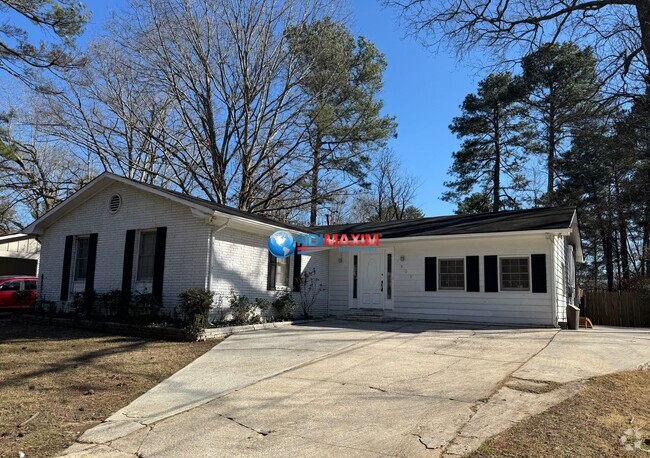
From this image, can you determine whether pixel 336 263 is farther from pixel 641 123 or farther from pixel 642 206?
pixel 642 206

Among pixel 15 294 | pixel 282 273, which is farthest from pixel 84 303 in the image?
pixel 15 294

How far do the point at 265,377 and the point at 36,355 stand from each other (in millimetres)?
4802

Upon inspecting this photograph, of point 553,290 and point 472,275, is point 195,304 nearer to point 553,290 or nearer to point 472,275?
point 472,275

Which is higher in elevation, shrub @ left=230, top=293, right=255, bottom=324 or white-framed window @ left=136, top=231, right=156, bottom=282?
white-framed window @ left=136, top=231, right=156, bottom=282

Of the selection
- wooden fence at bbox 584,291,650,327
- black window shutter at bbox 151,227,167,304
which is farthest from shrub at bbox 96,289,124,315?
wooden fence at bbox 584,291,650,327

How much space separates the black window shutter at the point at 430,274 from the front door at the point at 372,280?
1.50 metres

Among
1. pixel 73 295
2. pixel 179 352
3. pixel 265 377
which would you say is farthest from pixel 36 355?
pixel 73 295

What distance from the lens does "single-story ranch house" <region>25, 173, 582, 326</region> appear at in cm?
1211

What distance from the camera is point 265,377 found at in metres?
6.83

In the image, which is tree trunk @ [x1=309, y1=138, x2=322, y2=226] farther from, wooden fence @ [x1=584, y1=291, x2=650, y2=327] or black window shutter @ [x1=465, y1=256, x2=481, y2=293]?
wooden fence @ [x1=584, y1=291, x2=650, y2=327]

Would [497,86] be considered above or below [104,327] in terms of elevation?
above

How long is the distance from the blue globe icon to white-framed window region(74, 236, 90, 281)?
5814 millimetres

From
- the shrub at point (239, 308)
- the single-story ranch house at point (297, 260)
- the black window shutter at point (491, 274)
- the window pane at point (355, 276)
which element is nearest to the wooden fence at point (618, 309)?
the single-story ranch house at point (297, 260)

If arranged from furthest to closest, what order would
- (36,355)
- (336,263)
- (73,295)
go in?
(336,263), (73,295), (36,355)
